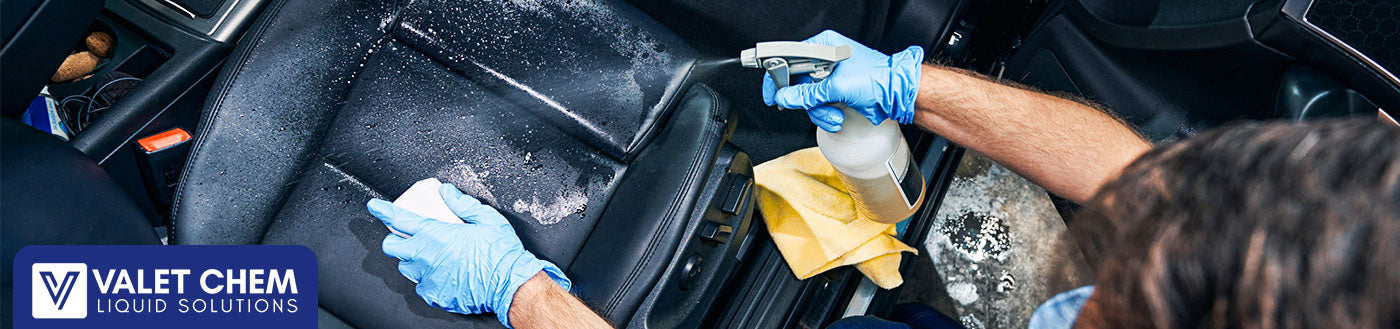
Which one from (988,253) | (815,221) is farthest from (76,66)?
(988,253)

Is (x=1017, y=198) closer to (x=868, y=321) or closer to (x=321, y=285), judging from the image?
(x=868, y=321)

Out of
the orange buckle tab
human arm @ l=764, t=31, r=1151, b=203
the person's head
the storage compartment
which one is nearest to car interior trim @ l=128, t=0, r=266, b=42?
the storage compartment

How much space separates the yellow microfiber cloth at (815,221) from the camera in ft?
4.30

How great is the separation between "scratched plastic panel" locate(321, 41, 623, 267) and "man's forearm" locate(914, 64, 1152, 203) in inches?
20.7

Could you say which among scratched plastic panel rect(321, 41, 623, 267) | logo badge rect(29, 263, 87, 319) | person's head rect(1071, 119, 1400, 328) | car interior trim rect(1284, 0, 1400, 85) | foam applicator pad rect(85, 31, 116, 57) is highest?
car interior trim rect(1284, 0, 1400, 85)

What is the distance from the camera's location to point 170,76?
4.15 feet

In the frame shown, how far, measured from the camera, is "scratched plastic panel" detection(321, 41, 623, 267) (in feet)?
4.06

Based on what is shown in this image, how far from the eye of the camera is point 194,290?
1.25 metres

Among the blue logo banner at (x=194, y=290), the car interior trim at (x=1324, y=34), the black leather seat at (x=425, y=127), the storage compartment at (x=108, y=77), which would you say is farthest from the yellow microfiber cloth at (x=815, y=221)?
the storage compartment at (x=108, y=77)

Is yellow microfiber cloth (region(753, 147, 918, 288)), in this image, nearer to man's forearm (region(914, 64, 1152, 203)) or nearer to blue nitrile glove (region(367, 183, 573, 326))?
man's forearm (region(914, 64, 1152, 203))

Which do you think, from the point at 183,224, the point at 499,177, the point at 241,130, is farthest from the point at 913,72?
the point at 183,224

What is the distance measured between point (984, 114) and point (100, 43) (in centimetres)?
154

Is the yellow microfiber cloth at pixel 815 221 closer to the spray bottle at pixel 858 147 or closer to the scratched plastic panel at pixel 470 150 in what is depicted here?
the spray bottle at pixel 858 147

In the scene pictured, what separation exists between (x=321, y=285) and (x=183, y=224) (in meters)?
0.23
